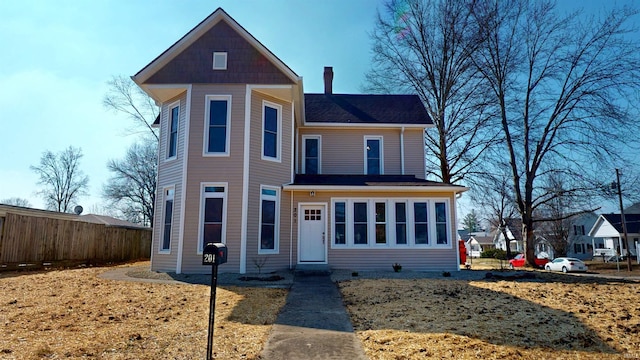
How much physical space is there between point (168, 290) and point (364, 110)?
11851mm

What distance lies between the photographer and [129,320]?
18.9ft

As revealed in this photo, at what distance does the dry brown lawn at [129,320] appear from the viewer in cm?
439

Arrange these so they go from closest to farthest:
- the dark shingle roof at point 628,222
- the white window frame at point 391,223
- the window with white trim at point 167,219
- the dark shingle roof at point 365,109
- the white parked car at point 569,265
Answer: the window with white trim at point 167,219 → the white window frame at point 391,223 → the dark shingle roof at point 365,109 → the white parked car at point 569,265 → the dark shingle roof at point 628,222

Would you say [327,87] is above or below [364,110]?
above

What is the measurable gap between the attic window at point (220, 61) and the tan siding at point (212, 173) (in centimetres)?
67

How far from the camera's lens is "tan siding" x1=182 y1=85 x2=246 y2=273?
37.0ft

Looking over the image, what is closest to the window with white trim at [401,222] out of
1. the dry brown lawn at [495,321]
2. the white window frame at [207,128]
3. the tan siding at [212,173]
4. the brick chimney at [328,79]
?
the dry brown lawn at [495,321]

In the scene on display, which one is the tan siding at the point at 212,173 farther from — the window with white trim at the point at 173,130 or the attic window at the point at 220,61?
the window with white trim at the point at 173,130

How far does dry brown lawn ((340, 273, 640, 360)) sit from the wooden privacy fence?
1214 centimetres

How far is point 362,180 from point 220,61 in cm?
674

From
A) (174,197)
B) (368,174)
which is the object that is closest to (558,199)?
(368,174)

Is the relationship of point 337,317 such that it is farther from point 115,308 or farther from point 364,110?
point 364,110

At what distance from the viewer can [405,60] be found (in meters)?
22.1

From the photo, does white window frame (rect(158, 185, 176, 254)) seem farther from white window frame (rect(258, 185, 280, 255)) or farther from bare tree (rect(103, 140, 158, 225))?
bare tree (rect(103, 140, 158, 225))
